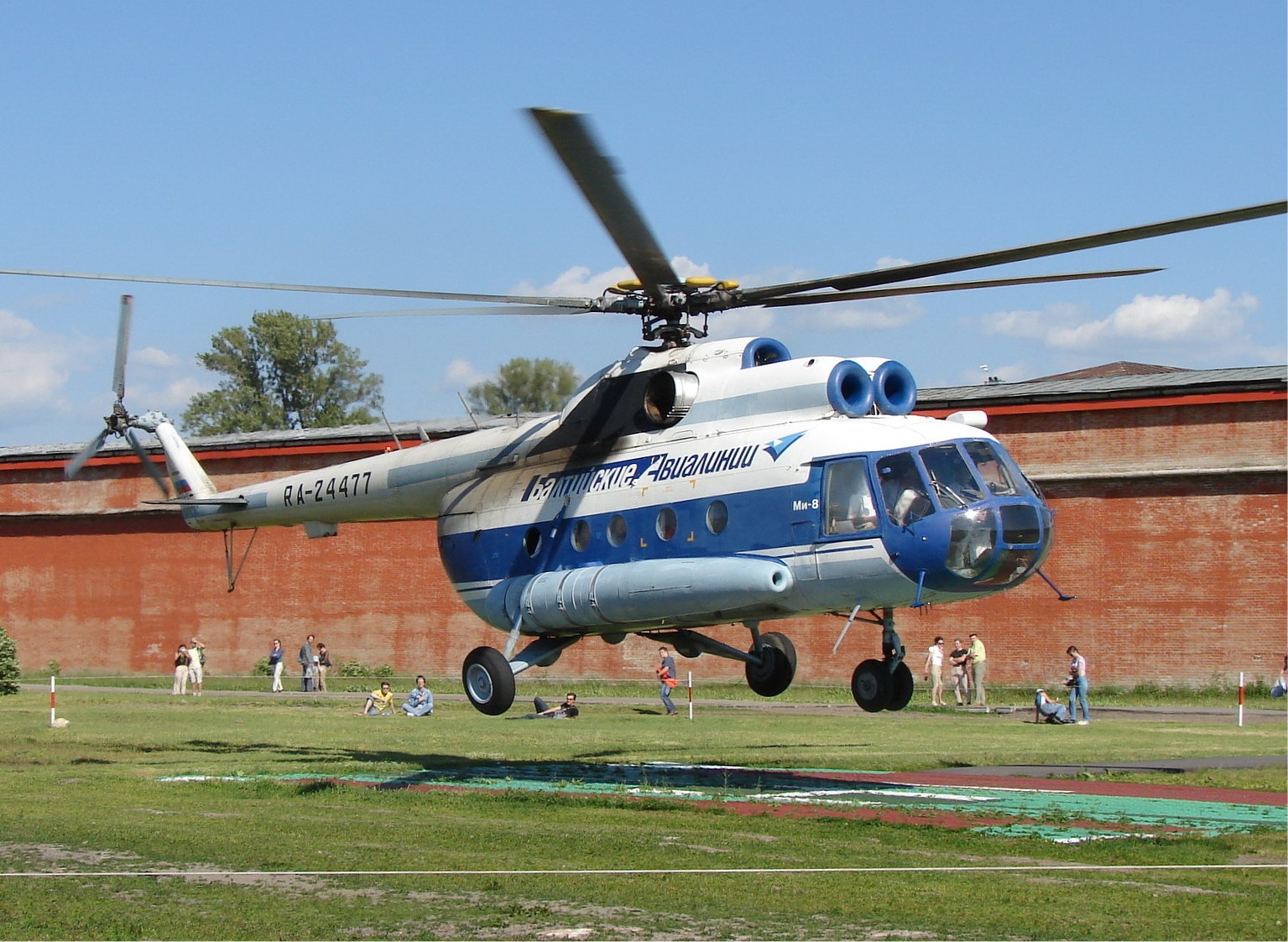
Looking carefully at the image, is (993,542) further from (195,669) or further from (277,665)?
(277,665)

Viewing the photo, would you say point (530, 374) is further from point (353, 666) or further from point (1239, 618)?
point (1239, 618)

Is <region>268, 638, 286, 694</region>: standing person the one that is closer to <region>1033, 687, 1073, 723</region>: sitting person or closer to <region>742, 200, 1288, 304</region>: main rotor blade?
<region>1033, 687, 1073, 723</region>: sitting person

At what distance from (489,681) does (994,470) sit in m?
7.01

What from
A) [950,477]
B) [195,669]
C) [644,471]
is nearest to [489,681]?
[644,471]

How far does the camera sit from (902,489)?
15.2 metres

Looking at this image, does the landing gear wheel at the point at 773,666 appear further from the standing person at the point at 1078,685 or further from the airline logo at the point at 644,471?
the standing person at the point at 1078,685

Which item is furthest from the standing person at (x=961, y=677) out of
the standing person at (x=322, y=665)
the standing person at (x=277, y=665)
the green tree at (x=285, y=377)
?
the green tree at (x=285, y=377)

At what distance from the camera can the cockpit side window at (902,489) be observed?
15.0 m

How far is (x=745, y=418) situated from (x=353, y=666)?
33.5 metres

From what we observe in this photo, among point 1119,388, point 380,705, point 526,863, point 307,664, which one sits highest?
point 1119,388

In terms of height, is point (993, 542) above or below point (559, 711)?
above

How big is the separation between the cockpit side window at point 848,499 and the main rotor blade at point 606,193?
3107 mm

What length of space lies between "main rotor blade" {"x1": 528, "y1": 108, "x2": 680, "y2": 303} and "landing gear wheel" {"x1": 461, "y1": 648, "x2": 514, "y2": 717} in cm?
513

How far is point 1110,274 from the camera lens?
50.5 ft
